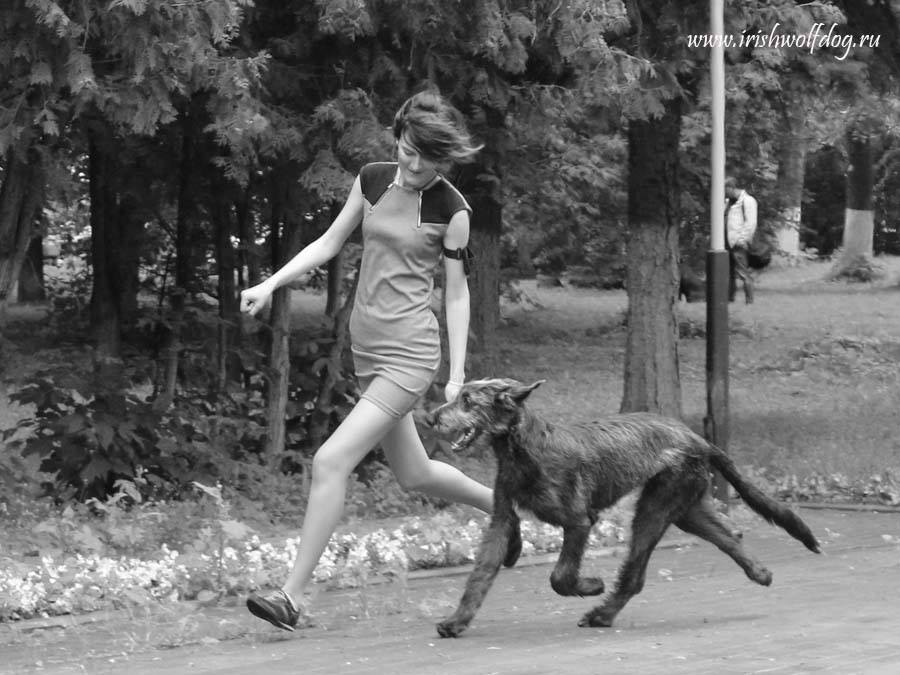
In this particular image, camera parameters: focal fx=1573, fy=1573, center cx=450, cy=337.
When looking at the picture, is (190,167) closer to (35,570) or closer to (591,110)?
(591,110)

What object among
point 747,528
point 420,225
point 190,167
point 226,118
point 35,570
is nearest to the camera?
point 420,225

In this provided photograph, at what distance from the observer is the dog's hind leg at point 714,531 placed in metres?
7.10

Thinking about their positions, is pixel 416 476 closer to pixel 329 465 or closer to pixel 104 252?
pixel 329 465

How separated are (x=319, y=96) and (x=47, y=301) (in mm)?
11503

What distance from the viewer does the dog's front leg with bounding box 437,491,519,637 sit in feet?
20.9

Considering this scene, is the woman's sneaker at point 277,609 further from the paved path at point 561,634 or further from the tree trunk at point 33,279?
the tree trunk at point 33,279

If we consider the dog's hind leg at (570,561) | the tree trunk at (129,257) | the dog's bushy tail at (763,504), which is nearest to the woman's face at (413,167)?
the dog's hind leg at (570,561)

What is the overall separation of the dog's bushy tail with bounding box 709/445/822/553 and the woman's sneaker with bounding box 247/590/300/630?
2.10 m

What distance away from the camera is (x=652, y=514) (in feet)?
23.1

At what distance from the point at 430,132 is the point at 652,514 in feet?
6.58

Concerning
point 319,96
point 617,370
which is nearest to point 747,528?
point 319,96

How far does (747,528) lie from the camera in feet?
33.5

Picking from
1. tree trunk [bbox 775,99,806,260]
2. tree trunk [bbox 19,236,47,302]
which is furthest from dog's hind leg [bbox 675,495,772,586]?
tree trunk [bbox 19,236,47,302]

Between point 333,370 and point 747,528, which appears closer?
point 747,528
